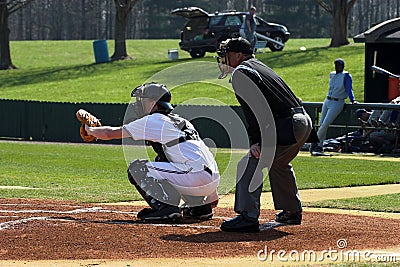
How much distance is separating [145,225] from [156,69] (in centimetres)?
3462

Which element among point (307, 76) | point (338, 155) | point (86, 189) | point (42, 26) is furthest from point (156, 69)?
point (42, 26)

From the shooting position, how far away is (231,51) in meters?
8.87

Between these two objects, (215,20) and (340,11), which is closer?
(340,11)

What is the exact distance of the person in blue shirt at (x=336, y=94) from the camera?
20.5m

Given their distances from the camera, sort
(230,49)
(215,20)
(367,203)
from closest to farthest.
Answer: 1. (230,49)
2. (367,203)
3. (215,20)

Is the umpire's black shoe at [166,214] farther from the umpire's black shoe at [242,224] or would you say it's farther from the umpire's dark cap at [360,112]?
the umpire's dark cap at [360,112]

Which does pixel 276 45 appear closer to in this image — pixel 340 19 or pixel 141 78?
pixel 340 19

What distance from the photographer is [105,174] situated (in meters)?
17.0

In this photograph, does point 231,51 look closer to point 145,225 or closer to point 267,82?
point 267,82

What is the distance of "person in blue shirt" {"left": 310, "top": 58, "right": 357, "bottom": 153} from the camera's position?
2053 cm

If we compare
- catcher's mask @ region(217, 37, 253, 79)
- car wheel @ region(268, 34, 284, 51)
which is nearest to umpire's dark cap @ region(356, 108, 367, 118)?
catcher's mask @ region(217, 37, 253, 79)

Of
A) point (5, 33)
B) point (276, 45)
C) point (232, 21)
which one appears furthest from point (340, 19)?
point (5, 33)

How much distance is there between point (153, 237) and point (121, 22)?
4312 centimetres

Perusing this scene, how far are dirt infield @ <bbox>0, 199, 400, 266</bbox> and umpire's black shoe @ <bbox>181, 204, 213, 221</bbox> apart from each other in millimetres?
105
